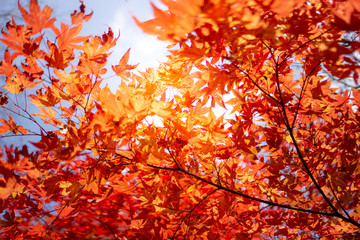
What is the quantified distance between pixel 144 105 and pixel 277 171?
3.59 ft

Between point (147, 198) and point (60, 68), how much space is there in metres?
1.06

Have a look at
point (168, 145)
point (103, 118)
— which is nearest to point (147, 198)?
point (168, 145)

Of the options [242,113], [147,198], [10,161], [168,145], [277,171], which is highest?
[242,113]

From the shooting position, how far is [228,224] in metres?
2.12

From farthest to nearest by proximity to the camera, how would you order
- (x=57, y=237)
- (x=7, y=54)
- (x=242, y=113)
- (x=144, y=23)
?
1. (x=57, y=237)
2. (x=242, y=113)
3. (x=7, y=54)
4. (x=144, y=23)

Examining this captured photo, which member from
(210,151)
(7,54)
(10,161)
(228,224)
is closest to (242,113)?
(210,151)

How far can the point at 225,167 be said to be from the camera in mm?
1601

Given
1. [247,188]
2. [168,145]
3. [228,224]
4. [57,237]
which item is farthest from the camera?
[57,237]

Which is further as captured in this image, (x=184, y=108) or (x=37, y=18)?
(x=184, y=108)

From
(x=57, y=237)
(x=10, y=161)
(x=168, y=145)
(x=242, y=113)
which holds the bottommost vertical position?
(x=57, y=237)

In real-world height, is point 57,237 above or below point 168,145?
below

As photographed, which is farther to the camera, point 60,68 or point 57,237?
point 57,237

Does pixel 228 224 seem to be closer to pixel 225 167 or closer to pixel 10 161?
pixel 225 167

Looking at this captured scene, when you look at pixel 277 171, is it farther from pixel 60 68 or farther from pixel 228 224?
pixel 60 68
